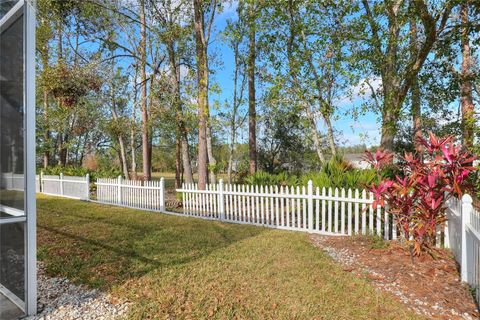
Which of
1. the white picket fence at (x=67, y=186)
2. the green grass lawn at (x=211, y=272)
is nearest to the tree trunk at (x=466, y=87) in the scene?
the green grass lawn at (x=211, y=272)

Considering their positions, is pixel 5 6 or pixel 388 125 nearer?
pixel 5 6

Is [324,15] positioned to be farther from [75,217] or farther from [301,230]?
[75,217]

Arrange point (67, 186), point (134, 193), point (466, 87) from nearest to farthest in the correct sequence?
point (466, 87) < point (134, 193) < point (67, 186)

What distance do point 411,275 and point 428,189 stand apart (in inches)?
48.4

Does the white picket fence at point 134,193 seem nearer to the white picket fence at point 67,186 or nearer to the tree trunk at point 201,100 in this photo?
the white picket fence at point 67,186

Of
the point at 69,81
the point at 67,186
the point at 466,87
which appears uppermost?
the point at 69,81

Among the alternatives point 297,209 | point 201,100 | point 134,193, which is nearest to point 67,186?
point 134,193

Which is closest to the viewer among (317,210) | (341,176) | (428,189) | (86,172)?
(428,189)

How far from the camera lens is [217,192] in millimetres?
8367

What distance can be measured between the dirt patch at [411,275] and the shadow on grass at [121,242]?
2.07m

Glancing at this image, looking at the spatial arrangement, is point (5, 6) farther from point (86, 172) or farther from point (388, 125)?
point (86, 172)

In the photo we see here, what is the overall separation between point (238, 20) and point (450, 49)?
768 cm

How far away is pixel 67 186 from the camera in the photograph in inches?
563

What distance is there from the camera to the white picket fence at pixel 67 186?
13.1 metres
